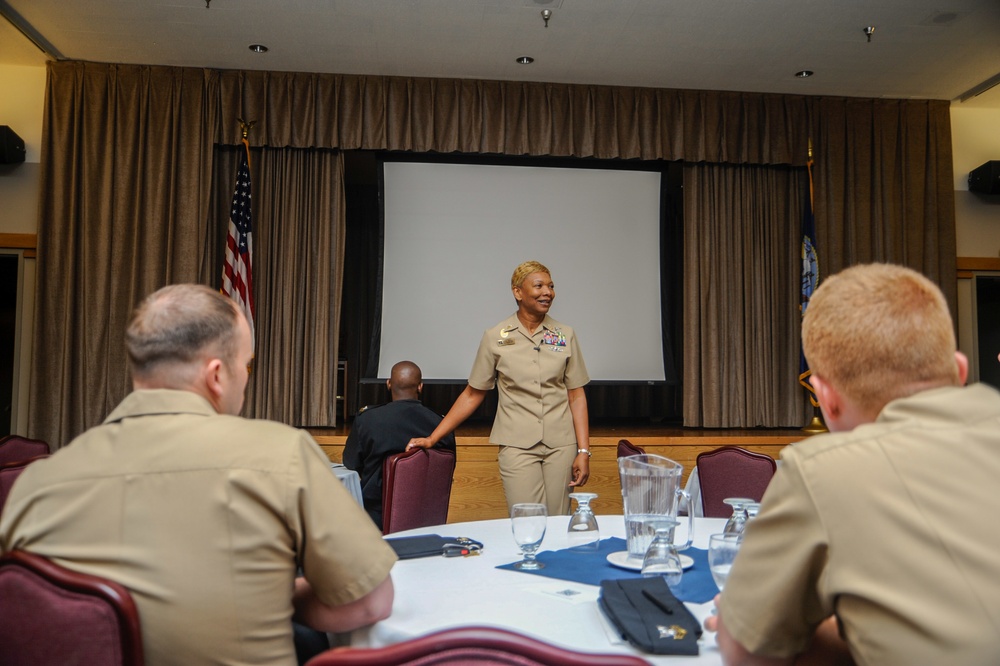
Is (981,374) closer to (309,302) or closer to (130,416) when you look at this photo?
(309,302)

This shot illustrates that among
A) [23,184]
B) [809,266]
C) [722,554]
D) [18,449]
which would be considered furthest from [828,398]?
[23,184]

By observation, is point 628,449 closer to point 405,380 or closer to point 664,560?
point 405,380

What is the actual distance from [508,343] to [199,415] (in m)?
2.35

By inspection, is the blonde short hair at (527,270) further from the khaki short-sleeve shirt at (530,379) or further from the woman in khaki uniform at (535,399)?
the khaki short-sleeve shirt at (530,379)

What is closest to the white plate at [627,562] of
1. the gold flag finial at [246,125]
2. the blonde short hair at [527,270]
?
the blonde short hair at [527,270]

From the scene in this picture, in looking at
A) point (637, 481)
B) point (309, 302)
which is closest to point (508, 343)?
point (637, 481)

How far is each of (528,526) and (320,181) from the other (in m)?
4.70

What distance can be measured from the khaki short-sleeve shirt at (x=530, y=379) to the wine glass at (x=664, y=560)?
1795 mm

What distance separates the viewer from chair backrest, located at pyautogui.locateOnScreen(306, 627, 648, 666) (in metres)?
0.83

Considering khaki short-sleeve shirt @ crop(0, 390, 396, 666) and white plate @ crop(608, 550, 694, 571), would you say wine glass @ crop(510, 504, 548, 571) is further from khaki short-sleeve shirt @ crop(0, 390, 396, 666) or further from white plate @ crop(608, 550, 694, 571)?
khaki short-sleeve shirt @ crop(0, 390, 396, 666)

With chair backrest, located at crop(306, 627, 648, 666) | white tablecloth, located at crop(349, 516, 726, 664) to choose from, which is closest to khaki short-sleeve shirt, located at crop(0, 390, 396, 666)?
white tablecloth, located at crop(349, 516, 726, 664)

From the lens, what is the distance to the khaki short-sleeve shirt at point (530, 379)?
3.48 meters

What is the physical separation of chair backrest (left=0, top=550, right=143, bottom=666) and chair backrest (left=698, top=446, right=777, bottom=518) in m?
2.39

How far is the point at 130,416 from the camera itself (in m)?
1.27
